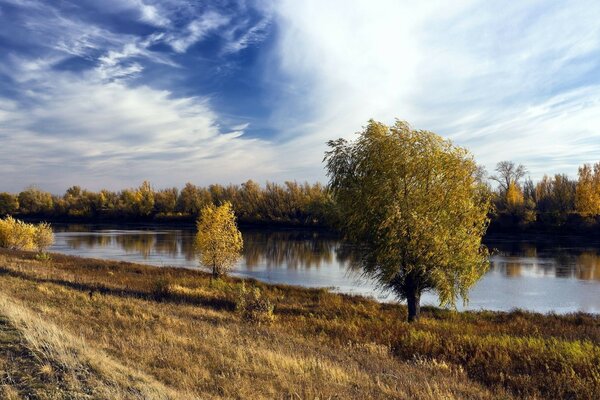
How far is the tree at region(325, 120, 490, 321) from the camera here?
20469 millimetres

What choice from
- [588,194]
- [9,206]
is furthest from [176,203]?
[588,194]

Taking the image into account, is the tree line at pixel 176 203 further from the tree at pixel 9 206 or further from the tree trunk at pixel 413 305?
the tree trunk at pixel 413 305

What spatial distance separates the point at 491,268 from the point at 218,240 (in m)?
29.1

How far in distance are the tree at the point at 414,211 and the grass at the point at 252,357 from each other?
332cm

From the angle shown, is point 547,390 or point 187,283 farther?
point 187,283

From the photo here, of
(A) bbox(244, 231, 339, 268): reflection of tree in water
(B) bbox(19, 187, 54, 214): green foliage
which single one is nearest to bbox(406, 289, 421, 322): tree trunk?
(A) bbox(244, 231, 339, 268): reflection of tree in water

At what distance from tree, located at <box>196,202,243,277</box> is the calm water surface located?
26.1 ft

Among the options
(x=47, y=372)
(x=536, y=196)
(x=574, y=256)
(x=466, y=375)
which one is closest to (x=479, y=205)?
(x=466, y=375)

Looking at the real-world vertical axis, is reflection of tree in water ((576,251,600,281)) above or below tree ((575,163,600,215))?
below

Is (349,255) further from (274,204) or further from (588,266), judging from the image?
(274,204)

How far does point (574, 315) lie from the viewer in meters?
24.8

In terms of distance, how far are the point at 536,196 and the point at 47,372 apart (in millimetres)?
118257

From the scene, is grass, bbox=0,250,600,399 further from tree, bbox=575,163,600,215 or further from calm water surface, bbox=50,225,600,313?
tree, bbox=575,163,600,215

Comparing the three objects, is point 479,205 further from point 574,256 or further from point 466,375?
point 574,256
